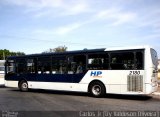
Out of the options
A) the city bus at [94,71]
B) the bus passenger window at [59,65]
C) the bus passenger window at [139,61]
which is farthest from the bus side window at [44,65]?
the bus passenger window at [139,61]

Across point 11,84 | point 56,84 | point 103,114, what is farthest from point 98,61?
point 11,84

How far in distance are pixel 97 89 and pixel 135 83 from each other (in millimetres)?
2529

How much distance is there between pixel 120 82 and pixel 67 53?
421cm

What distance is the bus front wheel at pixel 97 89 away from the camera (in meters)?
16.3

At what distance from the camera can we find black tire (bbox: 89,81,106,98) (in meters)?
16.2

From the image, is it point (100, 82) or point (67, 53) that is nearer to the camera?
point (100, 82)

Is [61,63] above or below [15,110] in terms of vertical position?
above

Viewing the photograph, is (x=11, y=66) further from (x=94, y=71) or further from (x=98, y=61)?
(x=98, y=61)

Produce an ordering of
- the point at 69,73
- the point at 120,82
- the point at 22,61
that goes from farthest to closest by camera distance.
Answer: the point at 22,61
the point at 69,73
the point at 120,82

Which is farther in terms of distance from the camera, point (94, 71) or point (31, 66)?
point (31, 66)

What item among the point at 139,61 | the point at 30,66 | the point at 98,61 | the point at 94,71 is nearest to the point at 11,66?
the point at 30,66

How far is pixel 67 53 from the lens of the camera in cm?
1809

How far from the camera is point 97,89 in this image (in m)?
16.6

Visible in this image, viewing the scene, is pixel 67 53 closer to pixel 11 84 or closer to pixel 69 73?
pixel 69 73
